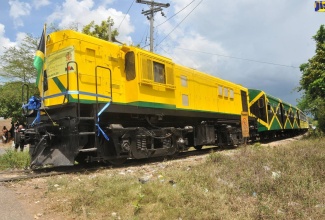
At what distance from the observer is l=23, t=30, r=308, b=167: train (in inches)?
315

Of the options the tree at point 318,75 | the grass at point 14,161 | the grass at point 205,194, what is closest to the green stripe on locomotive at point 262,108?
the tree at point 318,75

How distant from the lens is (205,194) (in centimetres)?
507

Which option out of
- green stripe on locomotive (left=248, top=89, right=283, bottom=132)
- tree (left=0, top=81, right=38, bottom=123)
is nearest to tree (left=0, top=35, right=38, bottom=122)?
tree (left=0, top=81, right=38, bottom=123)

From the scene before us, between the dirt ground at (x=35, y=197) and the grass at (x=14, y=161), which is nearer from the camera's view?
the dirt ground at (x=35, y=197)

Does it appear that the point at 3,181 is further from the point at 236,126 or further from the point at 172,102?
the point at 236,126

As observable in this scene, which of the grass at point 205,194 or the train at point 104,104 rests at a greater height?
the train at point 104,104

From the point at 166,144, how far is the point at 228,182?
4.52 metres

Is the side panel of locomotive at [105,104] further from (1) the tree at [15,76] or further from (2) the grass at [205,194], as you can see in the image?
(1) the tree at [15,76]

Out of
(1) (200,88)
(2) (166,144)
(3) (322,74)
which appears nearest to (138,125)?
(2) (166,144)

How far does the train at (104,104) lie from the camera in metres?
8.00

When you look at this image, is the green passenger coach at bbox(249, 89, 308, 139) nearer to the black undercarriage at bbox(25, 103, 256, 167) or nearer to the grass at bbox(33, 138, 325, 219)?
the black undercarriage at bbox(25, 103, 256, 167)

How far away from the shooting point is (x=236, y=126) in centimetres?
1630

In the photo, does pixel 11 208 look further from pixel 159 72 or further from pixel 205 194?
pixel 159 72

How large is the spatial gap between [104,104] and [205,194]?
13.7 feet
